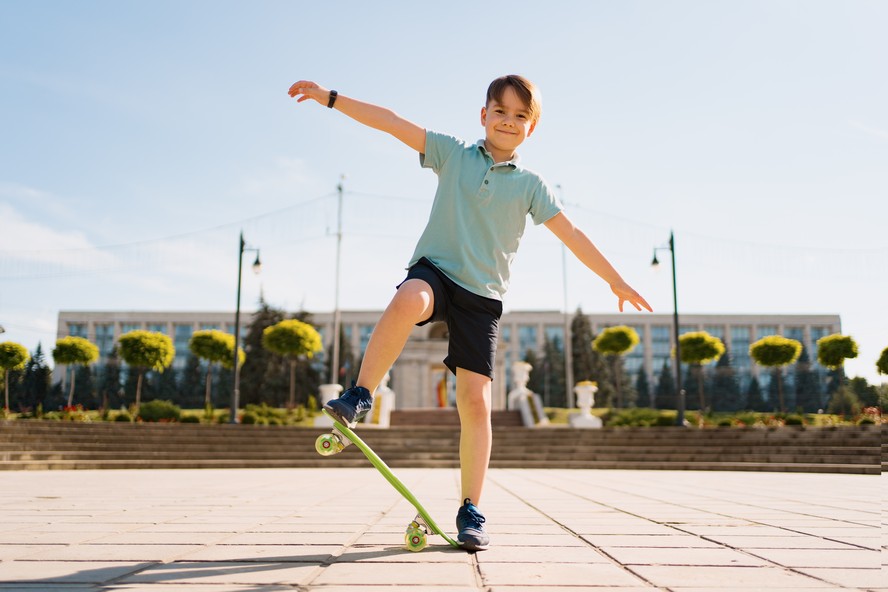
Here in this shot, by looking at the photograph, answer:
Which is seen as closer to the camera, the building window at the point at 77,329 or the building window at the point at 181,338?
the building window at the point at 77,329

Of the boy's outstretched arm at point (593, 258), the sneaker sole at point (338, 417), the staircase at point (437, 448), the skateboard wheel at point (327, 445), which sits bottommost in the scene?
the staircase at point (437, 448)

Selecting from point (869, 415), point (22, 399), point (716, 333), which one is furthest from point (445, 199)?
point (716, 333)

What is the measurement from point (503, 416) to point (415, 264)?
2222 centimetres

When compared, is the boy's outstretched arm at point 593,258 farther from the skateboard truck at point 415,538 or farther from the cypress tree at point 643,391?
the cypress tree at point 643,391

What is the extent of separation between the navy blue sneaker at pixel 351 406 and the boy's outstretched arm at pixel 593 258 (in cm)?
114

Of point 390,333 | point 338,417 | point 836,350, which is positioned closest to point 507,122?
point 390,333

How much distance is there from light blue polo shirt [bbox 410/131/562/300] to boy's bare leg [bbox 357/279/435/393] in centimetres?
24

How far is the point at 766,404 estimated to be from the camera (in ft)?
174

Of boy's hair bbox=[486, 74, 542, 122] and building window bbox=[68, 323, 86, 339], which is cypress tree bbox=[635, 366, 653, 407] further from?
boy's hair bbox=[486, 74, 542, 122]

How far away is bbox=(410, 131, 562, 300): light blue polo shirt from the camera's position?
8.89 feet

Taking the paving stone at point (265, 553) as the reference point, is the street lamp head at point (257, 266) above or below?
above

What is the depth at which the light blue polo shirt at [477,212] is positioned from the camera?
271cm

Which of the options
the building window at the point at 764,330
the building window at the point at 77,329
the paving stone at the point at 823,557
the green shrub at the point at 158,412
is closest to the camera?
the paving stone at the point at 823,557

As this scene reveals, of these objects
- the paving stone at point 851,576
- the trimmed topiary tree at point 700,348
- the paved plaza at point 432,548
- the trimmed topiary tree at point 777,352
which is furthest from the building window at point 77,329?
the paving stone at point 851,576
